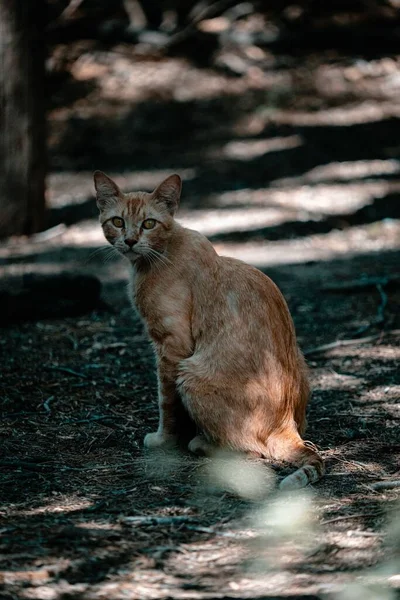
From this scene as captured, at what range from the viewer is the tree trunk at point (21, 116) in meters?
9.27

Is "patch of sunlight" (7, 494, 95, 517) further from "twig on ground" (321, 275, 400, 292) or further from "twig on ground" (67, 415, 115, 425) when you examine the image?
"twig on ground" (321, 275, 400, 292)

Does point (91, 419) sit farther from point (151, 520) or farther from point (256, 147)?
point (256, 147)

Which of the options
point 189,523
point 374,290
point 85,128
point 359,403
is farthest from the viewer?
point 85,128

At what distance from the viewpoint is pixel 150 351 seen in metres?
6.62

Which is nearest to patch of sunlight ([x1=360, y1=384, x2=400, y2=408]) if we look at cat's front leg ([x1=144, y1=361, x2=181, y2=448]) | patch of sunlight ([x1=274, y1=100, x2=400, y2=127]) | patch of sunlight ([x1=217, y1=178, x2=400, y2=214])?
cat's front leg ([x1=144, y1=361, x2=181, y2=448])

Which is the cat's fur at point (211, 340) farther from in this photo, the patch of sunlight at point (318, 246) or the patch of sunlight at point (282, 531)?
the patch of sunlight at point (318, 246)

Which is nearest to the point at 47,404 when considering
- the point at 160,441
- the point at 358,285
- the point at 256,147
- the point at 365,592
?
the point at 160,441

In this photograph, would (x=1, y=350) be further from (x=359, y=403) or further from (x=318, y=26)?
(x=318, y=26)

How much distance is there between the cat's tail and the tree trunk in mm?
5911

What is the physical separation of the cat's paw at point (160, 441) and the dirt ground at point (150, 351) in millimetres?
141

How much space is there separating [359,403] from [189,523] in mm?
2085

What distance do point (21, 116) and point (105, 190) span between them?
193 inches

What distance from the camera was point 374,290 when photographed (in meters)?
8.18

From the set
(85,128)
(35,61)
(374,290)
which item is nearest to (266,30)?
(85,128)
